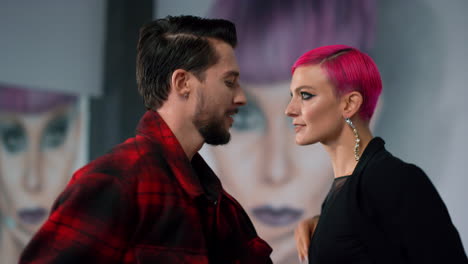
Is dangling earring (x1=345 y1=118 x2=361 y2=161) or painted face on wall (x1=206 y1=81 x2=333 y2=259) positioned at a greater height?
dangling earring (x1=345 y1=118 x2=361 y2=161)

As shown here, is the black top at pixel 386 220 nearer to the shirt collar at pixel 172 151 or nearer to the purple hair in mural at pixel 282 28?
the shirt collar at pixel 172 151

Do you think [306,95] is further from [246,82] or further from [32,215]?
[32,215]

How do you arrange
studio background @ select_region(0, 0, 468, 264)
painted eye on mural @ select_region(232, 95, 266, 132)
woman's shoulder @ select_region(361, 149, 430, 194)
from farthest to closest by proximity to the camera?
1. painted eye on mural @ select_region(232, 95, 266, 132)
2. studio background @ select_region(0, 0, 468, 264)
3. woman's shoulder @ select_region(361, 149, 430, 194)

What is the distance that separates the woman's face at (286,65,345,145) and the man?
0.32m

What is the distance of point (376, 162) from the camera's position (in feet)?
5.86

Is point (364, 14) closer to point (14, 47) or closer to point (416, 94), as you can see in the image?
point (416, 94)

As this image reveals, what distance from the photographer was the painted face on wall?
397 cm

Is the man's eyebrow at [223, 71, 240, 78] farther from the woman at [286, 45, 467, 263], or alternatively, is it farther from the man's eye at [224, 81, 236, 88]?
the woman at [286, 45, 467, 263]

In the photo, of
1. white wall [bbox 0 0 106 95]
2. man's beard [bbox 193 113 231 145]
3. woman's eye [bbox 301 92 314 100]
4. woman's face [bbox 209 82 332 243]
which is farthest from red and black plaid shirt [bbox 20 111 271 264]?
white wall [bbox 0 0 106 95]

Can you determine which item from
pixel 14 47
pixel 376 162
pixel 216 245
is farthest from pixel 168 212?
pixel 14 47

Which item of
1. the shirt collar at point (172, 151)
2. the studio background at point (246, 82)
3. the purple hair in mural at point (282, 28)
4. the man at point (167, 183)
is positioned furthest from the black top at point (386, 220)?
the purple hair in mural at point (282, 28)

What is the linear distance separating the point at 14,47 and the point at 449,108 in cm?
325

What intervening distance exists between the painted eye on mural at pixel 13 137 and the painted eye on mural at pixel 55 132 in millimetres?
167

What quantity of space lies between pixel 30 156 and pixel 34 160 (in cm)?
5
